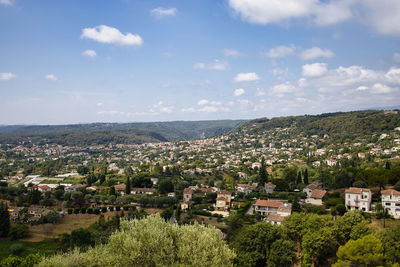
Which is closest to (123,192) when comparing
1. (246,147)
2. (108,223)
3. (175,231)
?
(108,223)

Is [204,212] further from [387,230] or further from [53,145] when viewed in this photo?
[53,145]

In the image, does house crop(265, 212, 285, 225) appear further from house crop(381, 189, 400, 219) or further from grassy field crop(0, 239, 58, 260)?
grassy field crop(0, 239, 58, 260)

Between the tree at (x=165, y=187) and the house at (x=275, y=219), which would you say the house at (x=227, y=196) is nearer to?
the house at (x=275, y=219)

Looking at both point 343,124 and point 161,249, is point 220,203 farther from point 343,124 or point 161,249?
point 343,124

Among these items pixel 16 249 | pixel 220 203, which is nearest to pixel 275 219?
pixel 220 203

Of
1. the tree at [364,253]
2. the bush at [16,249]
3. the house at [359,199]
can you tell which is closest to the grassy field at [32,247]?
the bush at [16,249]

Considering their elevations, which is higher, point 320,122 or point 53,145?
point 320,122
